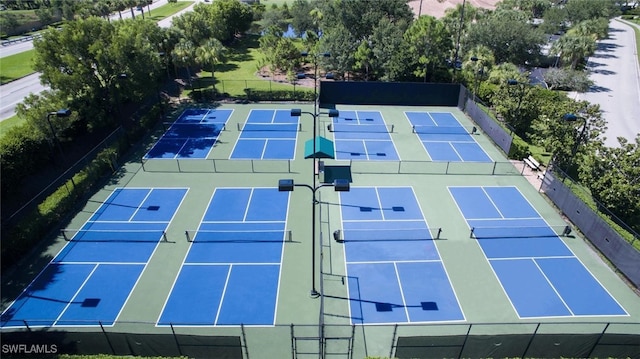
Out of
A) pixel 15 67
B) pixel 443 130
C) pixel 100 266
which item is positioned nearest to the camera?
pixel 100 266

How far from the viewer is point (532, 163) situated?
2433 centimetres

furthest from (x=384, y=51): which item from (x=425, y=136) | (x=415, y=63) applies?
(x=425, y=136)

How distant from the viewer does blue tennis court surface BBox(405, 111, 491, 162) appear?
26219mm

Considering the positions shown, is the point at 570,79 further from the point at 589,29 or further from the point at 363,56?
the point at 363,56

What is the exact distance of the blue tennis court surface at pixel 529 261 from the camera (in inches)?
588

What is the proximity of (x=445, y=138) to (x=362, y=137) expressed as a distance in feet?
21.4

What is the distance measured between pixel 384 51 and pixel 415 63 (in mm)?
3234

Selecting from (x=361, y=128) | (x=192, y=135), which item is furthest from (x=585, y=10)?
(x=192, y=135)

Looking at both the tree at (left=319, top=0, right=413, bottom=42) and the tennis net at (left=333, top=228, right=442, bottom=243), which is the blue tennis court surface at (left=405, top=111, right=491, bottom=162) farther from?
the tree at (left=319, top=0, right=413, bottom=42)

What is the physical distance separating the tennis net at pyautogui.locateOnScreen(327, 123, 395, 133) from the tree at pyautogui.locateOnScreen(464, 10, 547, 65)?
20540mm

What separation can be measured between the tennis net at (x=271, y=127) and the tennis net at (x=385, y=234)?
44.3ft

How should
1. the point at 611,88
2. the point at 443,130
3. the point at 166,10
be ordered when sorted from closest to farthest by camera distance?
the point at 443,130, the point at 611,88, the point at 166,10

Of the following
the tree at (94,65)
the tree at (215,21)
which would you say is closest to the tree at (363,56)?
the tree at (215,21)

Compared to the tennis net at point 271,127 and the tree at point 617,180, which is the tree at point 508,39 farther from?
the tree at point 617,180
